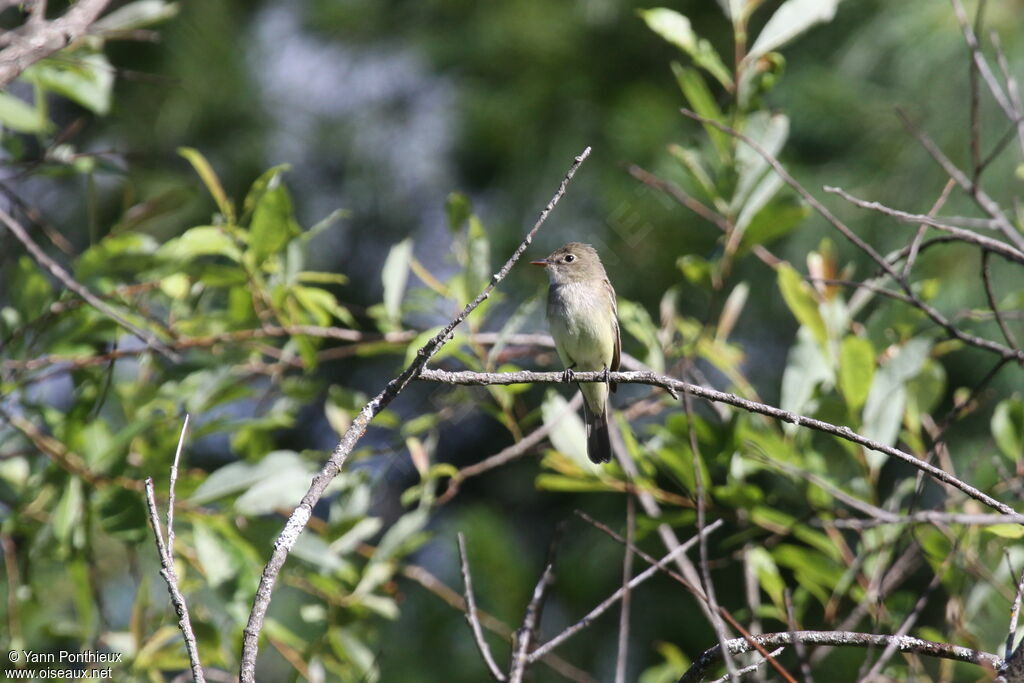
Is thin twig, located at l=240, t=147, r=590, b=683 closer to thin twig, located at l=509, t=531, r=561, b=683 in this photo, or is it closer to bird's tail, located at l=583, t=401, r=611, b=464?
thin twig, located at l=509, t=531, r=561, b=683

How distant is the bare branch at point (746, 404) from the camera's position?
1849 mm

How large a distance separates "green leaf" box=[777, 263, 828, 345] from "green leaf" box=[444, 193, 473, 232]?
3.43 ft

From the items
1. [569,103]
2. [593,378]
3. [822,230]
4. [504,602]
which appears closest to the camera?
[593,378]

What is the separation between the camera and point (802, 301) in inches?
131

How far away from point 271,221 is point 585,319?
1477mm

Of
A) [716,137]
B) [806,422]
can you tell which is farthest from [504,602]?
[806,422]

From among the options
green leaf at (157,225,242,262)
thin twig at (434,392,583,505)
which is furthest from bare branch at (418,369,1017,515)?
green leaf at (157,225,242,262)

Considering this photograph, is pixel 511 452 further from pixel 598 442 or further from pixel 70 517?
pixel 70 517

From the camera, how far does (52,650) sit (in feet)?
12.8

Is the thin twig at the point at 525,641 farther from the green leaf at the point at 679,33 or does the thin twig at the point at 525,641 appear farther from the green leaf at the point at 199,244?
the green leaf at the point at 679,33

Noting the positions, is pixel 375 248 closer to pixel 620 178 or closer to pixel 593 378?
pixel 620 178

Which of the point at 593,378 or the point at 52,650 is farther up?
the point at 593,378

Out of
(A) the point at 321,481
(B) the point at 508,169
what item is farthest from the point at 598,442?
(B) the point at 508,169

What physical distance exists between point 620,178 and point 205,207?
2598 millimetres
